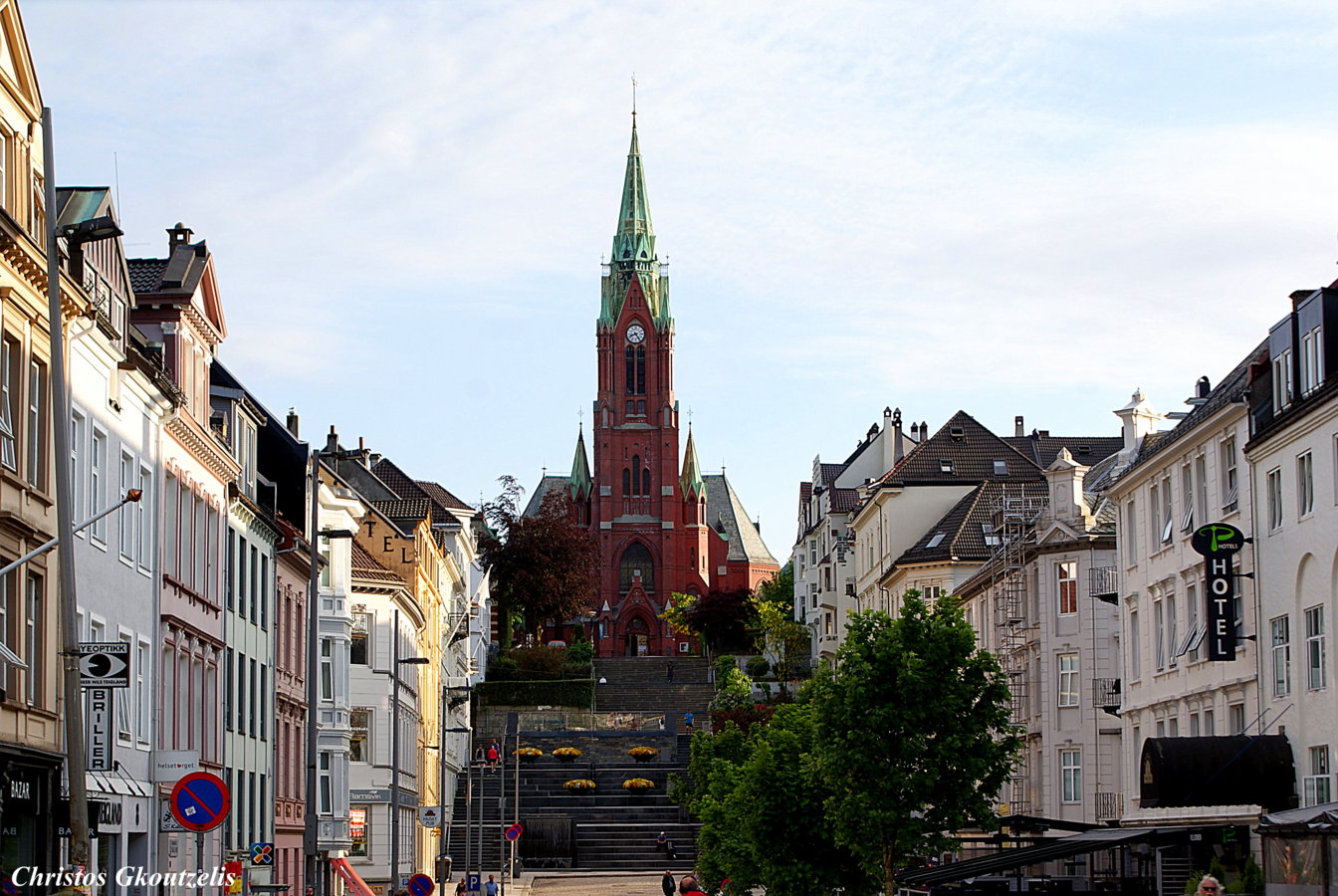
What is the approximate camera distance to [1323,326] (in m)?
34.0

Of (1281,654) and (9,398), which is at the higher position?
(9,398)

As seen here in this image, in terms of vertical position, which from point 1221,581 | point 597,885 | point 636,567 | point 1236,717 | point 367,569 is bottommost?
point 597,885

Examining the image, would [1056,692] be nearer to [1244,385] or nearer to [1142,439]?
[1142,439]

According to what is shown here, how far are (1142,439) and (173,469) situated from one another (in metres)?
31.8

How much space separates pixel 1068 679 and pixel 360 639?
2482 centimetres

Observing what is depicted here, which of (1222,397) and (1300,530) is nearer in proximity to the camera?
(1300,530)

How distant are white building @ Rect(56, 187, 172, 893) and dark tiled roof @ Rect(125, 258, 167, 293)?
4.67m

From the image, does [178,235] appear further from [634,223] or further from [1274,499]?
[634,223]

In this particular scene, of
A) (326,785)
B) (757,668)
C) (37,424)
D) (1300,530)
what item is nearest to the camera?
(37,424)

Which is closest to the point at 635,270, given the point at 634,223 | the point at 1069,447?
the point at 634,223

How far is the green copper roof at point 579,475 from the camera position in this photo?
18388cm

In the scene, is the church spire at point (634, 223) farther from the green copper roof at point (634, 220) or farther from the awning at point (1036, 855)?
the awning at point (1036, 855)

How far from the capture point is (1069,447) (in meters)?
98.9

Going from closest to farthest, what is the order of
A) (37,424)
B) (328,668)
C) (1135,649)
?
(37,424) → (1135,649) → (328,668)
